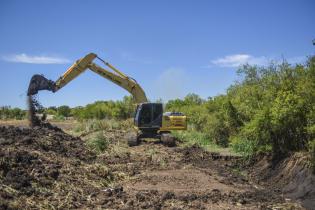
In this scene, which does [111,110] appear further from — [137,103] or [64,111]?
[137,103]

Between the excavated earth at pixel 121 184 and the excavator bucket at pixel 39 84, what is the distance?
23.3 feet

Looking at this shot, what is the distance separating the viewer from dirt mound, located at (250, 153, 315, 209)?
1138 cm

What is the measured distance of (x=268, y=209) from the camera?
10.2 meters

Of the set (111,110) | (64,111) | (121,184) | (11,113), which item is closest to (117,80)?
(121,184)

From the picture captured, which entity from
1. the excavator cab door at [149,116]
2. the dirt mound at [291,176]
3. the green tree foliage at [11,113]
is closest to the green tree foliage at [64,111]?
the green tree foliage at [11,113]

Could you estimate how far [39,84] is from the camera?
2428 centimetres

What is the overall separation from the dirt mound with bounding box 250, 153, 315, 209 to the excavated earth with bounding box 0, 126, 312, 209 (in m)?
0.20

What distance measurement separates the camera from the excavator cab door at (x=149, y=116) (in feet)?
78.2

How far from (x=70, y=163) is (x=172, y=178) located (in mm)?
3171

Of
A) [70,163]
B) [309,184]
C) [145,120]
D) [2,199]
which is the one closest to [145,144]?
[145,120]

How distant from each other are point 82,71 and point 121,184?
13.4m

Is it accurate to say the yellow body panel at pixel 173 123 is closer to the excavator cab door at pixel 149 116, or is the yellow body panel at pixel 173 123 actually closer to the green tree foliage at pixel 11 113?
the excavator cab door at pixel 149 116

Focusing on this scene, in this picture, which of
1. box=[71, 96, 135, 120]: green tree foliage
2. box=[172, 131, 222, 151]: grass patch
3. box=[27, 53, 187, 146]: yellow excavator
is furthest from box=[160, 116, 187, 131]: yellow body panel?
box=[71, 96, 135, 120]: green tree foliage

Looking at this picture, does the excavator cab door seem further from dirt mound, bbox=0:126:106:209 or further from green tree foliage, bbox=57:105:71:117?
green tree foliage, bbox=57:105:71:117
